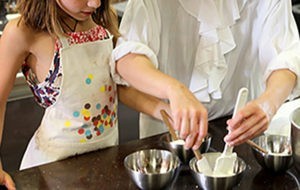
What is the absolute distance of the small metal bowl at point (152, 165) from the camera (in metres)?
0.96

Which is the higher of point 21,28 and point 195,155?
point 21,28

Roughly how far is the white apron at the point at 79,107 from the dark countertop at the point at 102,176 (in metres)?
0.07

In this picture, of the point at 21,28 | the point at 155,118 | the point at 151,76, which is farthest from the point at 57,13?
the point at 155,118

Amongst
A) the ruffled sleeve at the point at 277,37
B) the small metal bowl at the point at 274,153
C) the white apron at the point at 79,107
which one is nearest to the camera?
the small metal bowl at the point at 274,153

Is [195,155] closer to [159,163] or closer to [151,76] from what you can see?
[159,163]

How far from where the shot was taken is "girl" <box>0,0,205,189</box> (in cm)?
110

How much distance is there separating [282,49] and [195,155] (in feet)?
1.34

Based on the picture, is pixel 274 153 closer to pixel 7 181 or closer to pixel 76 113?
pixel 76 113

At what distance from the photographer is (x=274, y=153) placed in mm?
1092

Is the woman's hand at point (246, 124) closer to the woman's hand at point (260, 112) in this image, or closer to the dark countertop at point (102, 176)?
the woman's hand at point (260, 112)

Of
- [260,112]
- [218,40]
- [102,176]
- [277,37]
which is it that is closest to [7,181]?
[102,176]

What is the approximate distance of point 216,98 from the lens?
4.35ft

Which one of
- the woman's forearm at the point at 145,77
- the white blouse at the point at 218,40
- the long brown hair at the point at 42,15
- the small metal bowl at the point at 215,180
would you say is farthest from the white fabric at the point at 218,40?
the small metal bowl at the point at 215,180

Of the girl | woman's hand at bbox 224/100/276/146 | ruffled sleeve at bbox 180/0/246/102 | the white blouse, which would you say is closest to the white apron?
the girl
